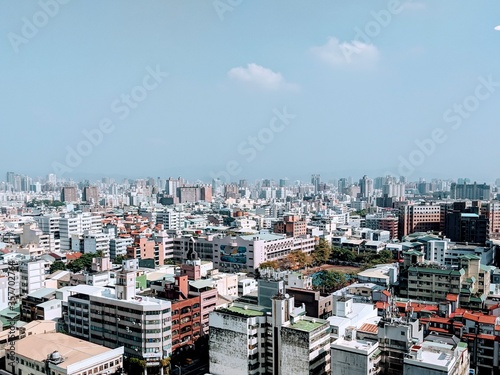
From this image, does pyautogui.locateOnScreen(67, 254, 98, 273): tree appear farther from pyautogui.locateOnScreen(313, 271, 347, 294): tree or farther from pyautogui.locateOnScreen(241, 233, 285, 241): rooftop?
pyautogui.locateOnScreen(313, 271, 347, 294): tree

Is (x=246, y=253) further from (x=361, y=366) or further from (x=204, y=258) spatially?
(x=361, y=366)

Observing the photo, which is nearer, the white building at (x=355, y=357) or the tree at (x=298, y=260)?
the white building at (x=355, y=357)

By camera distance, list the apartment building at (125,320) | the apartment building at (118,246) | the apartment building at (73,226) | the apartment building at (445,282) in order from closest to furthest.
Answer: the apartment building at (125,320) → the apartment building at (445,282) → the apartment building at (118,246) → the apartment building at (73,226)

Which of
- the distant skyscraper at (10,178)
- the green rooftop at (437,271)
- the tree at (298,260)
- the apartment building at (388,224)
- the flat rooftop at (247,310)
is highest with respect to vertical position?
the distant skyscraper at (10,178)

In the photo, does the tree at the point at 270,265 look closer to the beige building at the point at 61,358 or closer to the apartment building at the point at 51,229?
the beige building at the point at 61,358

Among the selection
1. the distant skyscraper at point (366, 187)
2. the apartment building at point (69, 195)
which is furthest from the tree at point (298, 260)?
the distant skyscraper at point (366, 187)

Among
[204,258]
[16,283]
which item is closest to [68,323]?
[16,283]

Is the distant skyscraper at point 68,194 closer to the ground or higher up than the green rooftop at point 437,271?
higher up
